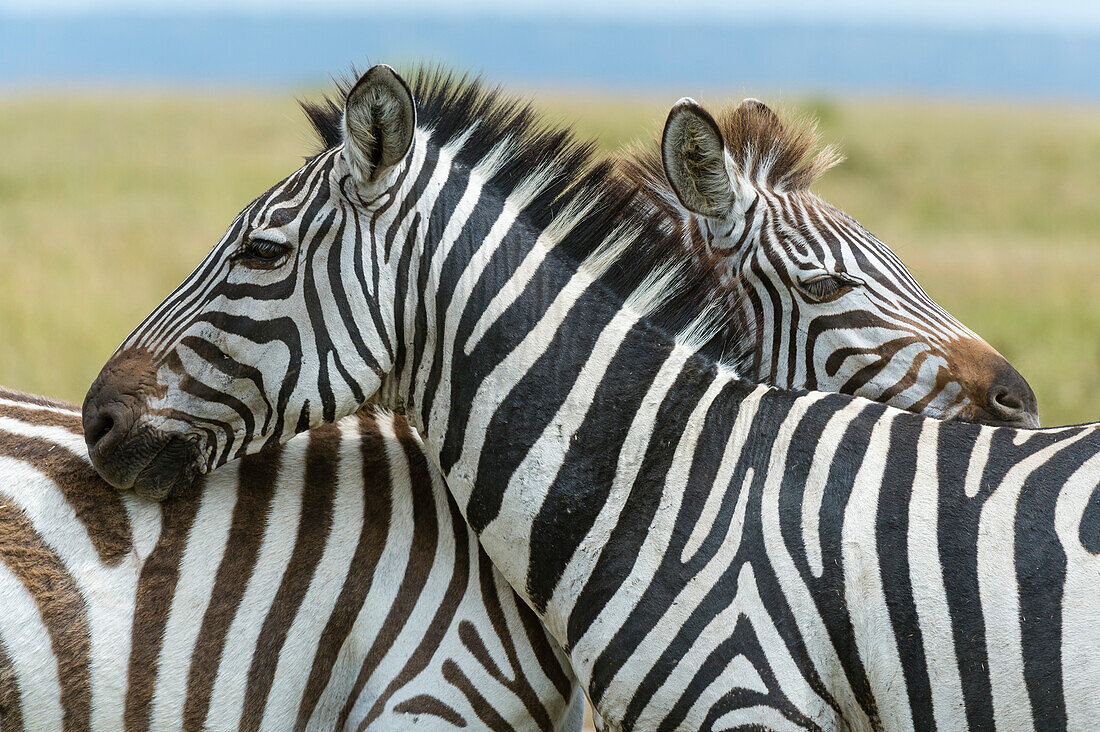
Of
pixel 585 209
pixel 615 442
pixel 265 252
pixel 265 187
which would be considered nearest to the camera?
pixel 615 442

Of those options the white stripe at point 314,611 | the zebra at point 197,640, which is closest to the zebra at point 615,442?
the zebra at point 197,640

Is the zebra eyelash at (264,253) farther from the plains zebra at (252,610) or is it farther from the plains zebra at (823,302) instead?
the plains zebra at (823,302)

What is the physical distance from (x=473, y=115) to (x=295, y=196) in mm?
656

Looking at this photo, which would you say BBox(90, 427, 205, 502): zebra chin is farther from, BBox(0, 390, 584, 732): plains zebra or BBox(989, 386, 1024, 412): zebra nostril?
BBox(989, 386, 1024, 412): zebra nostril

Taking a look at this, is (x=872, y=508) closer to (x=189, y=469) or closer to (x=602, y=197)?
(x=602, y=197)

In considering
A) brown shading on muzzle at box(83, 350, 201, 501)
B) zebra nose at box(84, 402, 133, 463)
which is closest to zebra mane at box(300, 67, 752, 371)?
brown shading on muzzle at box(83, 350, 201, 501)

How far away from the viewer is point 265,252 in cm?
308

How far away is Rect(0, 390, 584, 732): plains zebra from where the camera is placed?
2.95 meters

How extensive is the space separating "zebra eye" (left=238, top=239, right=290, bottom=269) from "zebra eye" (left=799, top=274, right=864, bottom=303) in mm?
1956

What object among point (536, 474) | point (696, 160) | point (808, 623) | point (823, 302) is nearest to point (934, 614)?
point (808, 623)

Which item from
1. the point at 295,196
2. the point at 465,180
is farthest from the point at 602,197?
the point at 295,196

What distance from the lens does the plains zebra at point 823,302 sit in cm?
362

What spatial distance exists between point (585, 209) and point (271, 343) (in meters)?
1.09

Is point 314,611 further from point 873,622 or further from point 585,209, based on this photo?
point 873,622
